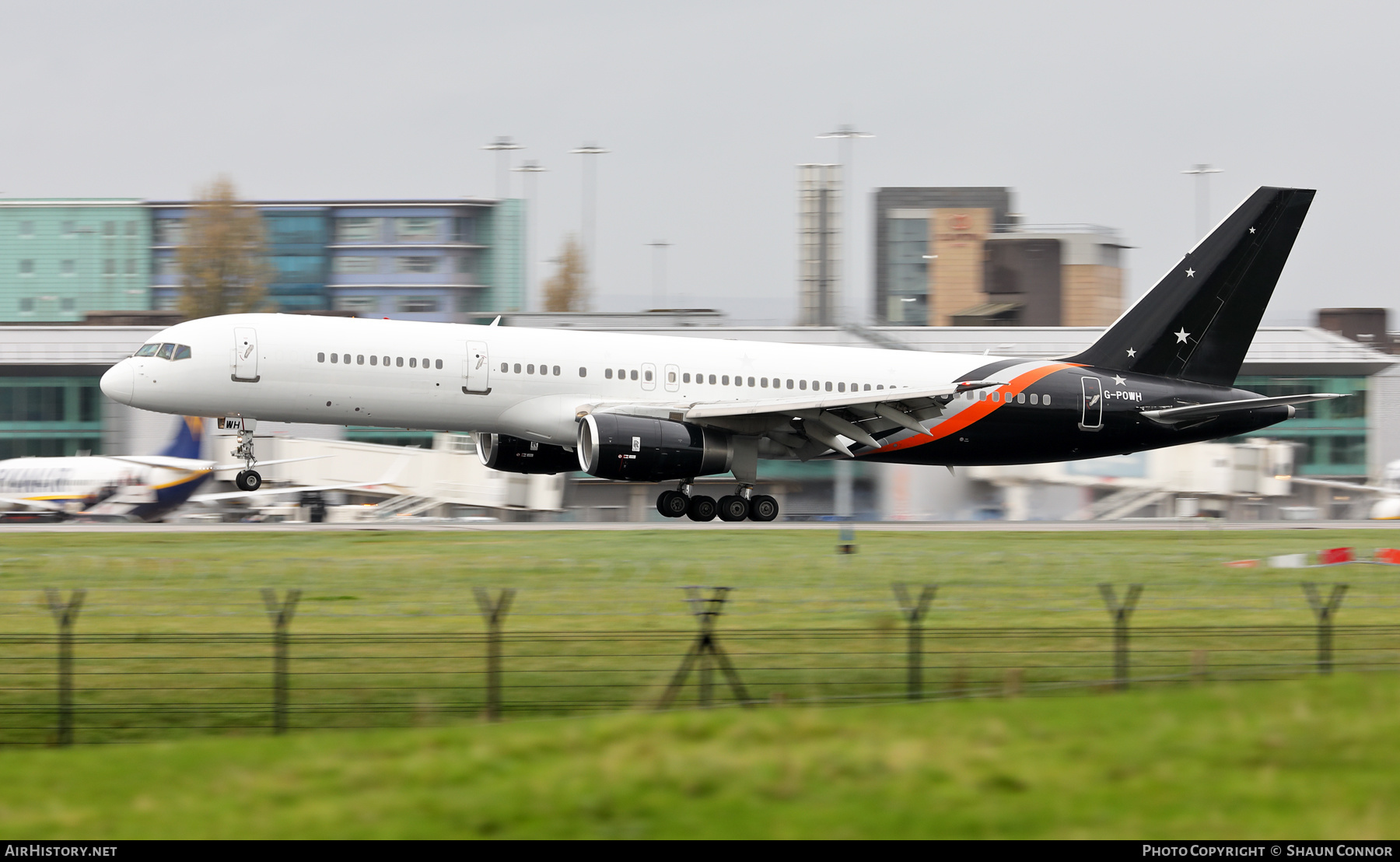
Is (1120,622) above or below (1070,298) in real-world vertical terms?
below

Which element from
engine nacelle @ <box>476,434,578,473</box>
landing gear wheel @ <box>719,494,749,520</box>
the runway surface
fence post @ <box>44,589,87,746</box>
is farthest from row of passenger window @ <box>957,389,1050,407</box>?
fence post @ <box>44,589,87,746</box>

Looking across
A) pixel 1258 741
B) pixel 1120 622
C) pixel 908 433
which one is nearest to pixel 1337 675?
pixel 1120 622

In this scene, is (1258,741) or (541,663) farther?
(541,663)

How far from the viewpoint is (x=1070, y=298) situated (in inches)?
3873

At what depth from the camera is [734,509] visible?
3597 centimetres

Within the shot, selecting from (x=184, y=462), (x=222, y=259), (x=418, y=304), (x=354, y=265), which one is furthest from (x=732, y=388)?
(x=354, y=265)

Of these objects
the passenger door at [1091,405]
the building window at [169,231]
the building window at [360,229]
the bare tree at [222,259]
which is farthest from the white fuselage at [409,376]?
the building window at [169,231]

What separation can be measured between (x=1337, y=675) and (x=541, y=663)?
28.0ft

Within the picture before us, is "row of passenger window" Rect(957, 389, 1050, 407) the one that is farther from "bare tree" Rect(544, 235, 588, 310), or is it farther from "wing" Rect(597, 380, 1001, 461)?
"bare tree" Rect(544, 235, 588, 310)

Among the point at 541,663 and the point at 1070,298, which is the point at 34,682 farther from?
the point at 1070,298

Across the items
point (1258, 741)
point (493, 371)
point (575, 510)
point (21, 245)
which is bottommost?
point (575, 510)

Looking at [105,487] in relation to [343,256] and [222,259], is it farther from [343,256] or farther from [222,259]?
[343,256]

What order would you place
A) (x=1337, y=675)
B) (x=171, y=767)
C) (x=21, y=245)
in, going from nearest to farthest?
(x=171, y=767)
(x=1337, y=675)
(x=21, y=245)

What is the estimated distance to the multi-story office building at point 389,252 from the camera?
137m
